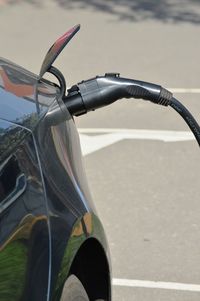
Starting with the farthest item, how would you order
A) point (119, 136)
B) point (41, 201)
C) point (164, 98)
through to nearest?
1. point (119, 136)
2. point (164, 98)
3. point (41, 201)

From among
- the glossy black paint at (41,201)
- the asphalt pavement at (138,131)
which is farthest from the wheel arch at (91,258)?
the asphalt pavement at (138,131)

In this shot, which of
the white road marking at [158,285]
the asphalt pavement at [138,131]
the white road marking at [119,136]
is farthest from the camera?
the white road marking at [119,136]

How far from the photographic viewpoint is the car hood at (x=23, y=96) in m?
2.77

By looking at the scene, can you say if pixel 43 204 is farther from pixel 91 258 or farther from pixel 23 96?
pixel 91 258

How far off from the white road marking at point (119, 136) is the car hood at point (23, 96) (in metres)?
3.35

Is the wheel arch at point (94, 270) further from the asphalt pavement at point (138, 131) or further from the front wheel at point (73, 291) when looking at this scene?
the asphalt pavement at point (138, 131)

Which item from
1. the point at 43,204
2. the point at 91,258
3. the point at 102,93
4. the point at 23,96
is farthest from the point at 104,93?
the point at 43,204

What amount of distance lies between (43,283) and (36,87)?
3.22ft

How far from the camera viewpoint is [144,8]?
11484mm

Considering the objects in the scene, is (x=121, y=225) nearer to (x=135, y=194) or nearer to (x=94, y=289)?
(x=135, y=194)

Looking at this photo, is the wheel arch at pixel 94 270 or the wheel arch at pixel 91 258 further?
the wheel arch at pixel 94 270

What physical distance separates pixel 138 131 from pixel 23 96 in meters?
4.09

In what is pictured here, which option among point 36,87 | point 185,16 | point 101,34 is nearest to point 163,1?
point 185,16

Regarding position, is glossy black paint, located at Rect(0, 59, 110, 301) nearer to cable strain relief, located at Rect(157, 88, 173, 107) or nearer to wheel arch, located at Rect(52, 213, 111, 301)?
wheel arch, located at Rect(52, 213, 111, 301)
